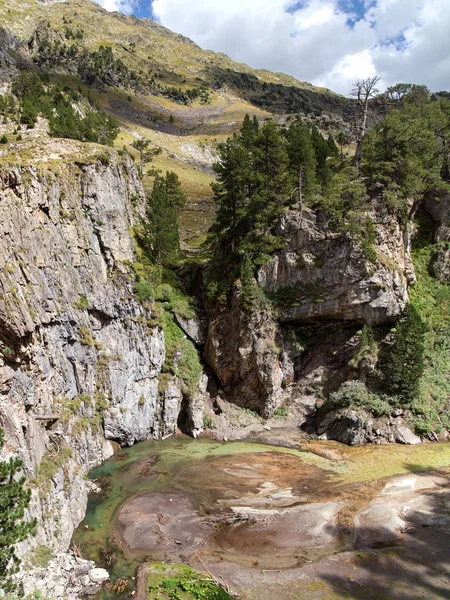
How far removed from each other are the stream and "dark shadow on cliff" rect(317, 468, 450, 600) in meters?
0.06

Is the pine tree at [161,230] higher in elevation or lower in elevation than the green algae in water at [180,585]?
higher

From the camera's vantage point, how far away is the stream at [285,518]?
2012cm

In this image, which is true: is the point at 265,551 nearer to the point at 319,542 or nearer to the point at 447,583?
the point at 319,542

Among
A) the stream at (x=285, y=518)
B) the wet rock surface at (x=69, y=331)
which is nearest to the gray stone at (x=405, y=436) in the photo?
the stream at (x=285, y=518)

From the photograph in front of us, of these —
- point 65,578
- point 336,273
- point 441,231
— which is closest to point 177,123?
point 441,231

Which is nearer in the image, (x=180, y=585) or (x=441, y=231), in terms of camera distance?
(x=180, y=585)

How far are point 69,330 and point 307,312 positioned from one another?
2650cm

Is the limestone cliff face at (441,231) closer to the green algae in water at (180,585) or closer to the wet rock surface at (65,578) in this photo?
the green algae in water at (180,585)

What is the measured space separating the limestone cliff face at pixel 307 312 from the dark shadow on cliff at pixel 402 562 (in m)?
19.7

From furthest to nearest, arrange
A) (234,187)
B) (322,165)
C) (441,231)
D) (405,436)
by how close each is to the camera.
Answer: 1. (322,165)
2. (441,231)
3. (234,187)
4. (405,436)

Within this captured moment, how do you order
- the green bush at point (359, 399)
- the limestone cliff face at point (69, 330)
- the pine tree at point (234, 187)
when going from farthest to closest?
the pine tree at point (234, 187) < the green bush at point (359, 399) < the limestone cliff face at point (69, 330)

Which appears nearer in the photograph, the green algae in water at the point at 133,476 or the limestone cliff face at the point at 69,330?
the green algae in water at the point at 133,476

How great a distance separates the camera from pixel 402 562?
20844 mm

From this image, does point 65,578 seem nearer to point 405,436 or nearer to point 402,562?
point 402,562
